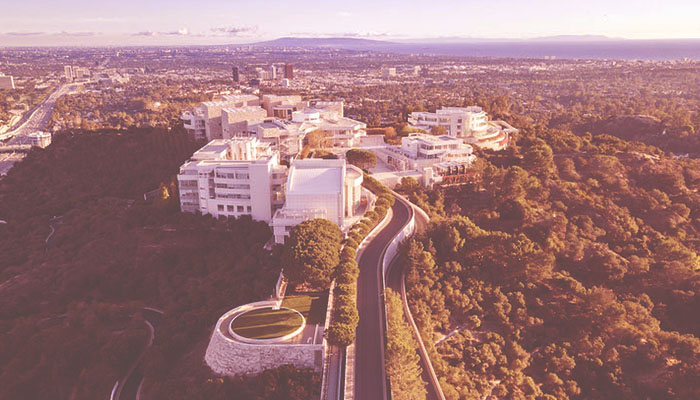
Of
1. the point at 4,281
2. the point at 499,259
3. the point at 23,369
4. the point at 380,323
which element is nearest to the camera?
the point at 380,323

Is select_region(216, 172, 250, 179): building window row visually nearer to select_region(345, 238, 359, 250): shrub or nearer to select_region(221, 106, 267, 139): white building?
select_region(345, 238, 359, 250): shrub

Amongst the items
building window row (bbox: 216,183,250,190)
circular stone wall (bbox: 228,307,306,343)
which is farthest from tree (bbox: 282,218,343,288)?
building window row (bbox: 216,183,250,190)

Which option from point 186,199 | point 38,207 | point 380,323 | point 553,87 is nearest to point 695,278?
point 380,323

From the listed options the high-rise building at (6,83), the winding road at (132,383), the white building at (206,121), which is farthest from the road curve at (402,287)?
the high-rise building at (6,83)

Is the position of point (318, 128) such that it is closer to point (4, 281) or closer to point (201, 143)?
point (201, 143)

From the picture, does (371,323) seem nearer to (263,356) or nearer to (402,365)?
(402,365)
